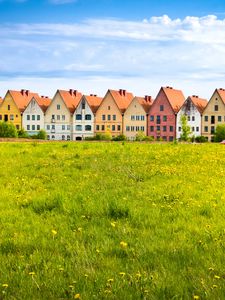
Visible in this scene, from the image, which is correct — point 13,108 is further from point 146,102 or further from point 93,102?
point 146,102

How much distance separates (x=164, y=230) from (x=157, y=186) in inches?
168

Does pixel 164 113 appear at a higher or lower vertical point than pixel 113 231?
higher

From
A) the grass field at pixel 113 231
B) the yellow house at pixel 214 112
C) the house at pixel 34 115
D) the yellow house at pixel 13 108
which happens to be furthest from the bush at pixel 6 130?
the grass field at pixel 113 231

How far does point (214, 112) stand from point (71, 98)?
31.9 m

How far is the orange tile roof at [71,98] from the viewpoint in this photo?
109812 millimetres

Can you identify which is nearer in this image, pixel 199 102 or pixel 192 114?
pixel 192 114

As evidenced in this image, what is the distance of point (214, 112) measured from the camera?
102 m

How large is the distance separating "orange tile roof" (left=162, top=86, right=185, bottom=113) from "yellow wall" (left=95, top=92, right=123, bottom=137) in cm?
1102

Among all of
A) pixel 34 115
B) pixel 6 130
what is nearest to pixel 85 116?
pixel 34 115

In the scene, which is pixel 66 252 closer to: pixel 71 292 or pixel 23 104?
pixel 71 292

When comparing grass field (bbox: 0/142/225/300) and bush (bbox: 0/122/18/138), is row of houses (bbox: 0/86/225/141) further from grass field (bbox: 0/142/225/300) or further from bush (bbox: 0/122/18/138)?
grass field (bbox: 0/142/225/300)

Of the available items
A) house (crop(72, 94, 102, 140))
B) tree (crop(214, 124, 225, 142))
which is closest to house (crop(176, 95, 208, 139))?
tree (crop(214, 124, 225, 142))

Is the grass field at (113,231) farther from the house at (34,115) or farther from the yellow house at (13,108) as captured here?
the yellow house at (13,108)

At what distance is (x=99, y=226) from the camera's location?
31.1ft
